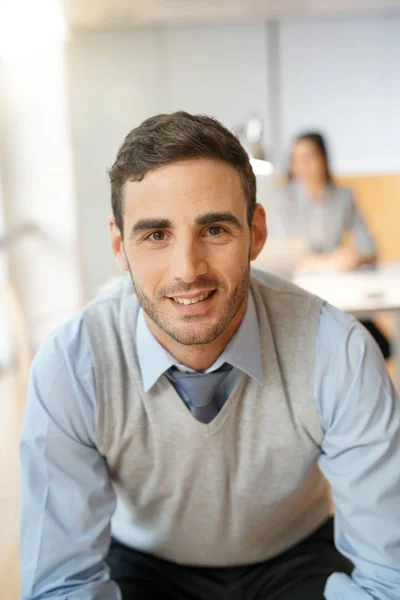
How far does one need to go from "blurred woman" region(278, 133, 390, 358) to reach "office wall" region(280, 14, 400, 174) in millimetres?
1223

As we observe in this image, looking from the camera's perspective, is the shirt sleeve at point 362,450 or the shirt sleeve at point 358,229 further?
the shirt sleeve at point 358,229

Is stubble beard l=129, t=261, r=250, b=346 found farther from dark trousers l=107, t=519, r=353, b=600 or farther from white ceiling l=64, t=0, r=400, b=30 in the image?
white ceiling l=64, t=0, r=400, b=30

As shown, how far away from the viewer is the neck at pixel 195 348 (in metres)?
1.12

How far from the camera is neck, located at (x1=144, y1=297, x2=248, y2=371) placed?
1.12 metres

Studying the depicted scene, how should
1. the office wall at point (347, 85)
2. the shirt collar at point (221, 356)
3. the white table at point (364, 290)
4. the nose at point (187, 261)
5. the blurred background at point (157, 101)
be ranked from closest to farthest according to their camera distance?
the nose at point (187, 261), the shirt collar at point (221, 356), the white table at point (364, 290), the blurred background at point (157, 101), the office wall at point (347, 85)

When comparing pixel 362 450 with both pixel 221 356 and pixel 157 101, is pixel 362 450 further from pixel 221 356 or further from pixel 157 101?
pixel 157 101

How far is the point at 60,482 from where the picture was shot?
1089 millimetres

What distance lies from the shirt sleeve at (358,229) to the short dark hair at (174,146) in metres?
2.47

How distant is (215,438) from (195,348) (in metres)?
0.15

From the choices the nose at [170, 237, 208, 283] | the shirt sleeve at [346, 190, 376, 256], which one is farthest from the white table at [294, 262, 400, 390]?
the nose at [170, 237, 208, 283]

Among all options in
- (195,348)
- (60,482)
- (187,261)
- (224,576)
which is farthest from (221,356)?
(224,576)

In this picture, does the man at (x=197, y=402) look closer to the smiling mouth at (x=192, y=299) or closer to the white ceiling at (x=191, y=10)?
the smiling mouth at (x=192, y=299)

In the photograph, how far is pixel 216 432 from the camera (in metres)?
1.10


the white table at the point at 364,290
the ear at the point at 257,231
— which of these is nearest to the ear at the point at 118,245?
the ear at the point at 257,231
